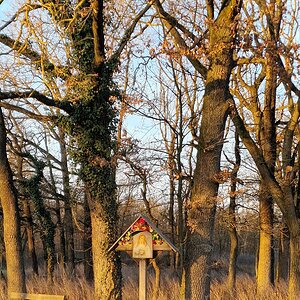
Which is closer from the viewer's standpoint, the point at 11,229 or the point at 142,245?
the point at 142,245

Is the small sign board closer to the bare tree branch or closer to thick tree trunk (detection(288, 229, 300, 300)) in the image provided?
the bare tree branch

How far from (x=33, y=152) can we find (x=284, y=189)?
479 inches

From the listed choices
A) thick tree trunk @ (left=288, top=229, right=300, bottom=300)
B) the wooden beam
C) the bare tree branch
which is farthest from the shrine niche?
thick tree trunk @ (left=288, top=229, right=300, bottom=300)

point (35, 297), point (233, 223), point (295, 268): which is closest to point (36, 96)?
point (35, 297)

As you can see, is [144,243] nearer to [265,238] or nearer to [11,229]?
[11,229]

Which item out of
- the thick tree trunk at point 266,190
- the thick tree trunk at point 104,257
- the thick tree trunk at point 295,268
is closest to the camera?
the thick tree trunk at point 104,257

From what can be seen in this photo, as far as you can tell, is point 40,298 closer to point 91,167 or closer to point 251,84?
point 91,167

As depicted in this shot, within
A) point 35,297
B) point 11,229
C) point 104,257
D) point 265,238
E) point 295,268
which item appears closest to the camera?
point 35,297

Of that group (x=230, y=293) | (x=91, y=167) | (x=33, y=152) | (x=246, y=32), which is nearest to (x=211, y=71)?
(x=246, y=32)

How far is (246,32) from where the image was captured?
24.3 feet

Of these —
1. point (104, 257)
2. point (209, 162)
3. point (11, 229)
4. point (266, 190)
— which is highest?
point (209, 162)

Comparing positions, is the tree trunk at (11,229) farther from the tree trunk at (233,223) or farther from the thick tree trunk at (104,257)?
the tree trunk at (233,223)

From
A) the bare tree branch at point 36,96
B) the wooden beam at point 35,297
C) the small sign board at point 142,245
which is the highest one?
the bare tree branch at point 36,96

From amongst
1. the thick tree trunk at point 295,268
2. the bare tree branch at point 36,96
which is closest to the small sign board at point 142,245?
the bare tree branch at point 36,96
